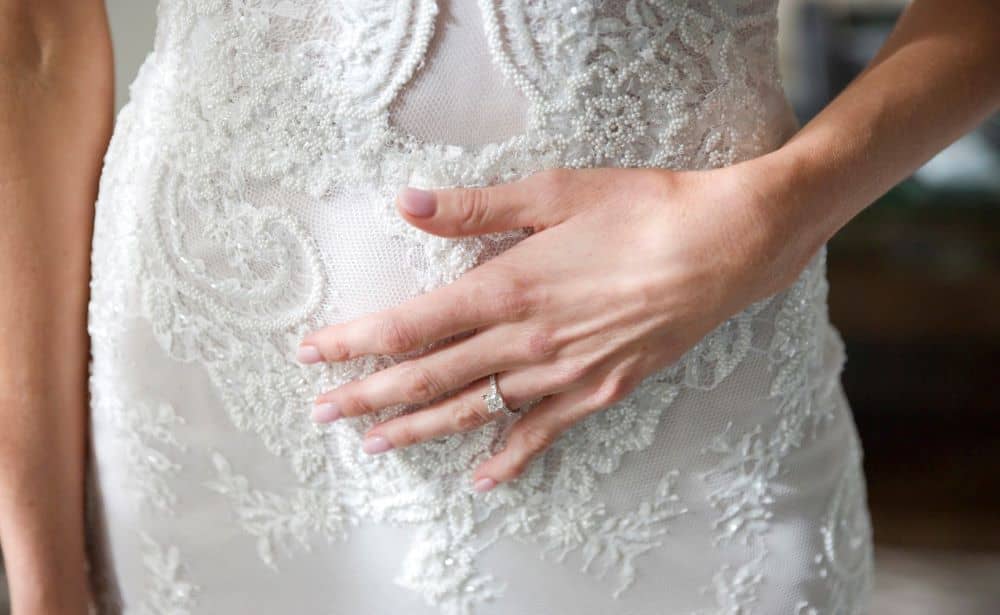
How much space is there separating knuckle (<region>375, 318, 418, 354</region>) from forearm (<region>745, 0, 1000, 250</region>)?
0.89 ft

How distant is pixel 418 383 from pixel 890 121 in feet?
1.37

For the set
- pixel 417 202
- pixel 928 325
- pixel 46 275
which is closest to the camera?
pixel 417 202

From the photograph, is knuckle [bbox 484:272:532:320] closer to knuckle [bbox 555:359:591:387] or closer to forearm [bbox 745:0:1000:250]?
knuckle [bbox 555:359:591:387]

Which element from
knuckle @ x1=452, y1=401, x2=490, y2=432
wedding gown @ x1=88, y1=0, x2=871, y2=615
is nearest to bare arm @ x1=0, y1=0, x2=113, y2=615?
wedding gown @ x1=88, y1=0, x2=871, y2=615

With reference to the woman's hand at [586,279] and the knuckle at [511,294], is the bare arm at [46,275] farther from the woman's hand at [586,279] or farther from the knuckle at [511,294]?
the knuckle at [511,294]

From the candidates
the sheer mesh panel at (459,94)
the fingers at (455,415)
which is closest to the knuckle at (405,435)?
the fingers at (455,415)

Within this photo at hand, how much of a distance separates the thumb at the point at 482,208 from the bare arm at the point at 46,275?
1.03ft

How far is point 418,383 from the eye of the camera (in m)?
0.72

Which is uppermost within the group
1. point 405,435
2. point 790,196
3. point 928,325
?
point 928,325

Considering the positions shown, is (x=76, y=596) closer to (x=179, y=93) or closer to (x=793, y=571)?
(x=179, y=93)

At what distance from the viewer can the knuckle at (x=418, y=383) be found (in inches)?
28.4

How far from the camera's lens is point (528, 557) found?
2.66 feet

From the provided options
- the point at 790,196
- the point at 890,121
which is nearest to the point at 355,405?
the point at 790,196

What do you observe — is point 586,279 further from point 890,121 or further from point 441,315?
point 890,121
